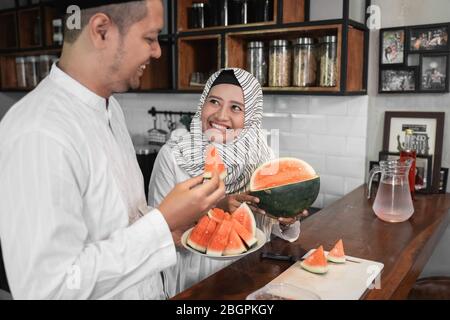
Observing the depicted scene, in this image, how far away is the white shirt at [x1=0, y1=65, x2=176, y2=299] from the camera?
68cm

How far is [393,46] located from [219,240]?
1.39 meters

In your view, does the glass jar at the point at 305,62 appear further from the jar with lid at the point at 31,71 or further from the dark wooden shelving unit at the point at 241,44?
the jar with lid at the point at 31,71

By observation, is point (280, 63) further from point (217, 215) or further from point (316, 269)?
point (316, 269)

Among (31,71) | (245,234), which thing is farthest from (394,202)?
(31,71)

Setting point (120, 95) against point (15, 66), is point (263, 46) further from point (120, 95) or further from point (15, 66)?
point (15, 66)

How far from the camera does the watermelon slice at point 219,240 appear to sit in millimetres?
921

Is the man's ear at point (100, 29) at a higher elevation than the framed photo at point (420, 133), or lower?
higher

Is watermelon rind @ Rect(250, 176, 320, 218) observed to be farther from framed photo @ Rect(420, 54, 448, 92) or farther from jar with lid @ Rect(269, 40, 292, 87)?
framed photo @ Rect(420, 54, 448, 92)

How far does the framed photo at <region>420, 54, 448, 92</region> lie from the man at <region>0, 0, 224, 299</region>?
139 centimetres

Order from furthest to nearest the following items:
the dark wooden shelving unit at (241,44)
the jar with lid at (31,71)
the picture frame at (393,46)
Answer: the jar with lid at (31,71), the picture frame at (393,46), the dark wooden shelving unit at (241,44)

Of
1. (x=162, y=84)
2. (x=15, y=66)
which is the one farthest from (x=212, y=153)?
(x=15, y=66)

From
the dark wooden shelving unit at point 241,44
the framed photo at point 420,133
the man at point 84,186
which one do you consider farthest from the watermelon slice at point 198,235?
the framed photo at point 420,133

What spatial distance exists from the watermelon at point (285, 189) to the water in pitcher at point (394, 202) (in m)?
0.40

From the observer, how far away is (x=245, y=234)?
979 millimetres
